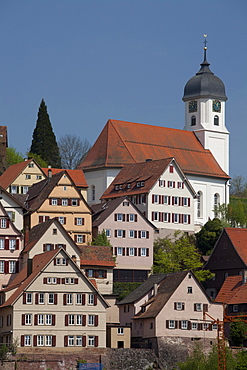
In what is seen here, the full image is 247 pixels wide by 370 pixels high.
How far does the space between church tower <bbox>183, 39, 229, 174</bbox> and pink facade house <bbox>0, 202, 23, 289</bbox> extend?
48.4 metres

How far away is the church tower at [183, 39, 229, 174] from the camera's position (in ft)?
450

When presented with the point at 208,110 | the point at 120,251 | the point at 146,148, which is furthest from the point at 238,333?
the point at 208,110

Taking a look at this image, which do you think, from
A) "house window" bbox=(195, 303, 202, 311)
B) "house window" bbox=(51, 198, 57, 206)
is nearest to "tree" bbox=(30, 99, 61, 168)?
"house window" bbox=(51, 198, 57, 206)

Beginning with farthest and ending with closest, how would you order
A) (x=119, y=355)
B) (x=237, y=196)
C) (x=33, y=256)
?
1. (x=237, y=196)
2. (x=33, y=256)
3. (x=119, y=355)

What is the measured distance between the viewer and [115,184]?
116 metres

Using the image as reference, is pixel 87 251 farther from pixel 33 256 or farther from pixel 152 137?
pixel 152 137

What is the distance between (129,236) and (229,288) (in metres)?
11.1

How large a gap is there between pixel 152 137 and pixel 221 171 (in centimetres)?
896

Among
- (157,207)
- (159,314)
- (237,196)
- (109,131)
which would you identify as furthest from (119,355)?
(237,196)

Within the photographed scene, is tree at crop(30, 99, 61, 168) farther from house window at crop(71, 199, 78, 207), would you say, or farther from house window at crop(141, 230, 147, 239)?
house window at crop(141, 230, 147, 239)

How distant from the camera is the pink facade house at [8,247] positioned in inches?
3575

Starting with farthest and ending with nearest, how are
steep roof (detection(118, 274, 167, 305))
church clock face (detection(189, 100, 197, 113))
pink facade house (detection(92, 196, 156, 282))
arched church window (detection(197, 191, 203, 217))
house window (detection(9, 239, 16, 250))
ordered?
church clock face (detection(189, 100, 197, 113)) < arched church window (detection(197, 191, 203, 217)) < pink facade house (detection(92, 196, 156, 282)) < house window (detection(9, 239, 16, 250)) < steep roof (detection(118, 274, 167, 305))

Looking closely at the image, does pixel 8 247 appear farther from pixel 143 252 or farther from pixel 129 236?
pixel 143 252

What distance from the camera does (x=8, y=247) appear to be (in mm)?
91625
